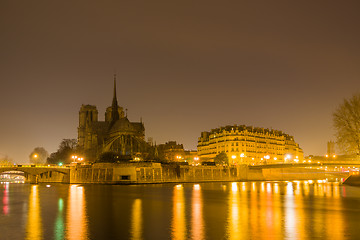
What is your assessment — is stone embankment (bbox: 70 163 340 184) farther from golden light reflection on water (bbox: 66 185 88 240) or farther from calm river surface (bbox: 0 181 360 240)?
golden light reflection on water (bbox: 66 185 88 240)

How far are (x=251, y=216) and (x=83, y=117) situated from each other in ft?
496

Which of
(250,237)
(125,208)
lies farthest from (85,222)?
(250,237)

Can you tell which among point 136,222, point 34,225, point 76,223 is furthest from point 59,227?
point 136,222

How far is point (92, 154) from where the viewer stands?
137250 mm

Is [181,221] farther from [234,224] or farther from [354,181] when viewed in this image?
[354,181]

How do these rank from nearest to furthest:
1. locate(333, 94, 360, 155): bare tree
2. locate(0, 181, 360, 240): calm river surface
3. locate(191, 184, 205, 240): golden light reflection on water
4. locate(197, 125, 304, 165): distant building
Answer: locate(191, 184, 205, 240): golden light reflection on water, locate(0, 181, 360, 240): calm river surface, locate(333, 94, 360, 155): bare tree, locate(197, 125, 304, 165): distant building

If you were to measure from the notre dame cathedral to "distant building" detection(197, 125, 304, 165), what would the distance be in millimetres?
30863

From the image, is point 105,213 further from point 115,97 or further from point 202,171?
point 115,97

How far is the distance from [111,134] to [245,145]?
2097 inches

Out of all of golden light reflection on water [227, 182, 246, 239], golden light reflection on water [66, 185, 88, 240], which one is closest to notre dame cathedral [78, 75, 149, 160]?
golden light reflection on water [66, 185, 88, 240]

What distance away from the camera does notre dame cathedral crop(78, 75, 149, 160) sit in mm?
117875

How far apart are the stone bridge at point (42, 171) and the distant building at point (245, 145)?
64.1 metres

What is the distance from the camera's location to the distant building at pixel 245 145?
155062 mm

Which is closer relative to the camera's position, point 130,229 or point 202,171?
point 130,229
